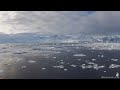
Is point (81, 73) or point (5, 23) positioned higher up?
point (5, 23)

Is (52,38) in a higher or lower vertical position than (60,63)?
higher

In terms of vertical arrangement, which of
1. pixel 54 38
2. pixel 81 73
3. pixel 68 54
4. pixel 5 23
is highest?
pixel 5 23

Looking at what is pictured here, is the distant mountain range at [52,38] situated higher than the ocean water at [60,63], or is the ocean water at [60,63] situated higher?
the distant mountain range at [52,38]

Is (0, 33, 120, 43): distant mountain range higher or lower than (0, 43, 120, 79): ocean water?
higher
